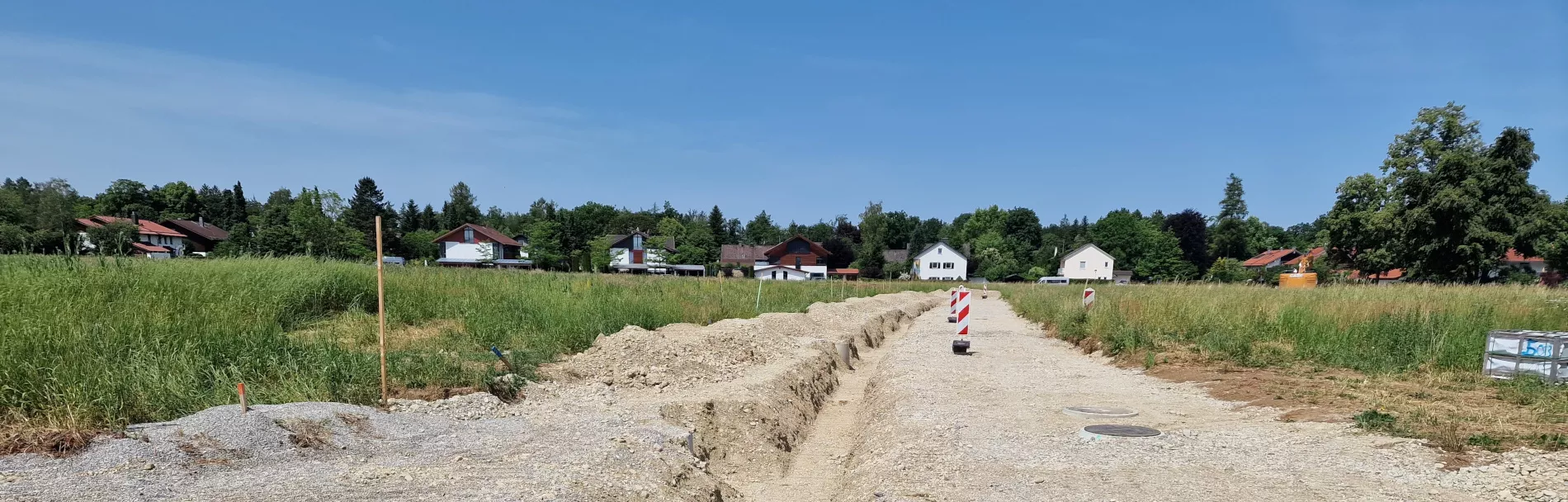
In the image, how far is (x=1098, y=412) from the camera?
8.27 m

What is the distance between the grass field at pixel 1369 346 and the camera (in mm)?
6645

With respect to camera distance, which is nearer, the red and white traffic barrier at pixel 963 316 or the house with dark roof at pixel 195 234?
the red and white traffic barrier at pixel 963 316

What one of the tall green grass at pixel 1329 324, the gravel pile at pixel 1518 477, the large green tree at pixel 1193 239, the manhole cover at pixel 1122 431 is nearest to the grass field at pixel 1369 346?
the tall green grass at pixel 1329 324

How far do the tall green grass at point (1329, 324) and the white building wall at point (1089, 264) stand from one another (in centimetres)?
6288

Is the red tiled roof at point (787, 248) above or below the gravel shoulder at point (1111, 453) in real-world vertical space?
above

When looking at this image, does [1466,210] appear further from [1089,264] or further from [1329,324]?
[1089,264]

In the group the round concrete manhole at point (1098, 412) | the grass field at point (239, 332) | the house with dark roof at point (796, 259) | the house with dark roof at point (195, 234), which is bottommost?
the round concrete manhole at point (1098, 412)

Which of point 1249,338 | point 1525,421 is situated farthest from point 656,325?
point 1525,421

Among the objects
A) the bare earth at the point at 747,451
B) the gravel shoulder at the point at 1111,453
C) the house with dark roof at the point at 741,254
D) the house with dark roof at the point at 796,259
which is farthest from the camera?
the house with dark roof at the point at 741,254

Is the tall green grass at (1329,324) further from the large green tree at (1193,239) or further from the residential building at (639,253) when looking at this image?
the large green tree at (1193,239)

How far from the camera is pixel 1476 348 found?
31.6ft

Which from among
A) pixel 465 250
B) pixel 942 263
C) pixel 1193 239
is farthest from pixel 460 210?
pixel 1193 239

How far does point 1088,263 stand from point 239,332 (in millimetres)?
82774

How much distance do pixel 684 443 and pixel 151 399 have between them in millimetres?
4221
